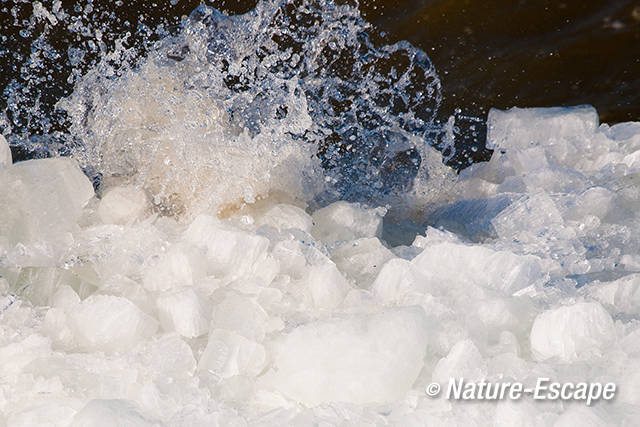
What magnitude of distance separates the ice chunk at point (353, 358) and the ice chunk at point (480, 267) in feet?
0.50

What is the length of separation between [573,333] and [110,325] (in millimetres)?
546

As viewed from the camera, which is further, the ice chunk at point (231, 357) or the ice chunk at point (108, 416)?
the ice chunk at point (231, 357)

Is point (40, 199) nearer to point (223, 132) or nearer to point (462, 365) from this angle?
point (223, 132)

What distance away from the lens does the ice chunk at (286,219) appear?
46.0 inches

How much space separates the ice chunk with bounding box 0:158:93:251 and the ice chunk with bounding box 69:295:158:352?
0.21 m

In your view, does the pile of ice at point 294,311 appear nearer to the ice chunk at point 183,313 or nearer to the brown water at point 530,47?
the ice chunk at point 183,313

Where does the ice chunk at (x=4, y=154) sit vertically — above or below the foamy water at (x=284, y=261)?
above

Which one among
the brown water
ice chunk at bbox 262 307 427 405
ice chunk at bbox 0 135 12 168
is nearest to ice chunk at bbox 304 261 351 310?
ice chunk at bbox 262 307 427 405

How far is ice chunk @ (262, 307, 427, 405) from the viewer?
771 millimetres

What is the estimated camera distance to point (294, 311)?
3.05ft

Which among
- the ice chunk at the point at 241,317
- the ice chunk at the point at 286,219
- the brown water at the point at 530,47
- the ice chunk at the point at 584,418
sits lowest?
the brown water at the point at 530,47

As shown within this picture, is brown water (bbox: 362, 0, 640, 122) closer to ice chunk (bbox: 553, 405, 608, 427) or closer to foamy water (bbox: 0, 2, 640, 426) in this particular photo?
foamy water (bbox: 0, 2, 640, 426)

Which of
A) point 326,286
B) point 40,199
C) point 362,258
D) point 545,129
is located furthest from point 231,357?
point 545,129

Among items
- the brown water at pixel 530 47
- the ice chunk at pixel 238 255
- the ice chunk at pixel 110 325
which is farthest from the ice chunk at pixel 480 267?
the brown water at pixel 530 47
